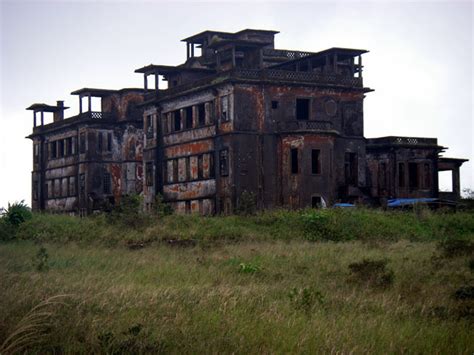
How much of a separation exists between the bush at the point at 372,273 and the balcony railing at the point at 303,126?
963 inches

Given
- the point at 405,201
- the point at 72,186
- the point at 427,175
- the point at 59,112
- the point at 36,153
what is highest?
the point at 59,112

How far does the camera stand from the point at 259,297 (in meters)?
15.5

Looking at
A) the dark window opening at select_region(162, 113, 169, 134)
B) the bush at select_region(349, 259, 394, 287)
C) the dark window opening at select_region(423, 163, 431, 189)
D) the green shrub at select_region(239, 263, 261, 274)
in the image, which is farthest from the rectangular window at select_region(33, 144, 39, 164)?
the bush at select_region(349, 259, 394, 287)

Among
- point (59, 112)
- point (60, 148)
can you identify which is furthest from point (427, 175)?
point (59, 112)

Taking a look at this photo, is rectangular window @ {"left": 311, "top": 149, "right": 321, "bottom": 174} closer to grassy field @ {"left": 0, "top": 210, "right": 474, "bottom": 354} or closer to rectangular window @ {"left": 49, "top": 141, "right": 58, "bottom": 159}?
grassy field @ {"left": 0, "top": 210, "right": 474, "bottom": 354}

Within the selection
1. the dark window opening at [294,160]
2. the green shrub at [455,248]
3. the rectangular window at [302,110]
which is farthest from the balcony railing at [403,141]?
the green shrub at [455,248]

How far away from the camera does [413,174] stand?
53.6 metres

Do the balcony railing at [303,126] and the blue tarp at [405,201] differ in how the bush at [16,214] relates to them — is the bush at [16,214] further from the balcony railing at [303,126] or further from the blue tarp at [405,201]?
the blue tarp at [405,201]

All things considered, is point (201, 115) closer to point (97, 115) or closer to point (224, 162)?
point (224, 162)

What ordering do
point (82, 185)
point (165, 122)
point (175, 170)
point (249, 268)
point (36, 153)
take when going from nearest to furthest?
1. point (249, 268)
2. point (175, 170)
3. point (165, 122)
4. point (82, 185)
5. point (36, 153)

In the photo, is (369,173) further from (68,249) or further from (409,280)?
(409,280)

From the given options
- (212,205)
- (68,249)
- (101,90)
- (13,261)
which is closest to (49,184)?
(101,90)

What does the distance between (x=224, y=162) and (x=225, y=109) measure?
2.82m

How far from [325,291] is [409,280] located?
8.49 feet
